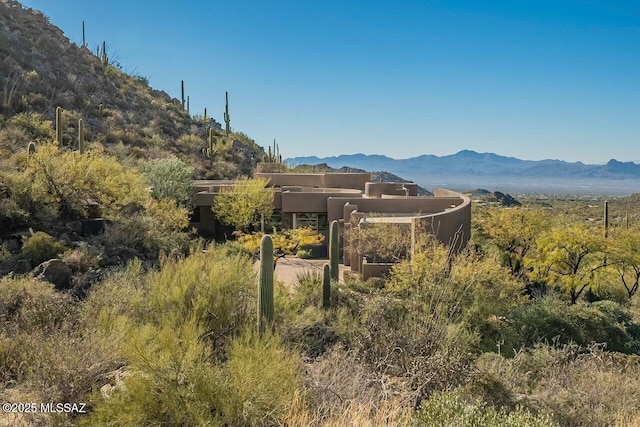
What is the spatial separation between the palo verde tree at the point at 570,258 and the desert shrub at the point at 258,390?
2233 centimetres

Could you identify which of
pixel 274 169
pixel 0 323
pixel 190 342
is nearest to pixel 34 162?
pixel 0 323

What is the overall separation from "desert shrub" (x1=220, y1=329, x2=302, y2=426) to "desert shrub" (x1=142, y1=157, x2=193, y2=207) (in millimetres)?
22664

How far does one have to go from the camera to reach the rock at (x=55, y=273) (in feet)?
38.0

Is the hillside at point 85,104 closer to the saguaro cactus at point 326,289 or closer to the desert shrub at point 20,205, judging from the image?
the desert shrub at point 20,205

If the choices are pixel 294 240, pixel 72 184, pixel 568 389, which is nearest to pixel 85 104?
pixel 294 240

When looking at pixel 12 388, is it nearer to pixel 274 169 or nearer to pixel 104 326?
pixel 104 326

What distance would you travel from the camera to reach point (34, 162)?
16.8 metres

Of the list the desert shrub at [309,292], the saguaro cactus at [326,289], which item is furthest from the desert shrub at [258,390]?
the saguaro cactus at [326,289]

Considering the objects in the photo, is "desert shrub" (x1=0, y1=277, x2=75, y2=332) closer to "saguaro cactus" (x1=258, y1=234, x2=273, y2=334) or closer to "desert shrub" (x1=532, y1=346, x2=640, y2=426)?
"saguaro cactus" (x1=258, y1=234, x2=273, y2=334)

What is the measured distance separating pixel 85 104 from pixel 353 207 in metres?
29.1

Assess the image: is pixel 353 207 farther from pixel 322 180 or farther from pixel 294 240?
pixel 322 180

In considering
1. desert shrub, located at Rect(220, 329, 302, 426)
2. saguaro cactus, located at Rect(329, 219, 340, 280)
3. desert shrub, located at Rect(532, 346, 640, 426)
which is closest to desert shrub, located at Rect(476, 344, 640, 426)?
desert shrub, located at Rect(532, 346, 640, 426)

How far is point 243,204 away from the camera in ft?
96.2

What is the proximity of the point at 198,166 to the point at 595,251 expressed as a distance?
105ft
